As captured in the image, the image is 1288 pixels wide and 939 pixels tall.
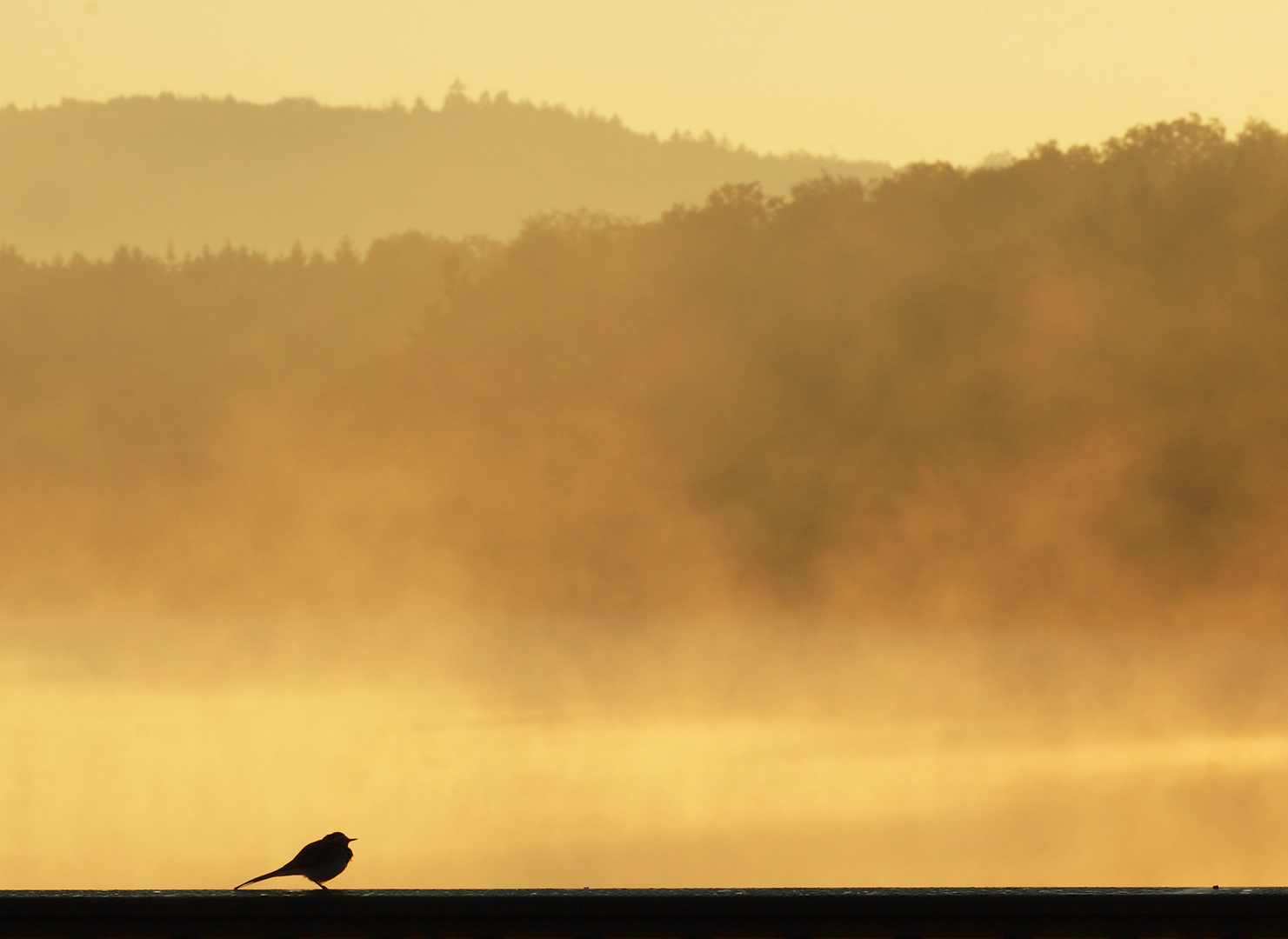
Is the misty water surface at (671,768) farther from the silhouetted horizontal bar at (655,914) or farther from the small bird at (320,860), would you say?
the silhouetted horizontal bar at (655,914)

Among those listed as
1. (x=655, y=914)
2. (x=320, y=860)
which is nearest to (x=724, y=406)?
(x=320, y=860)

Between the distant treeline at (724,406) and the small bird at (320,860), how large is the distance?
61.1 m

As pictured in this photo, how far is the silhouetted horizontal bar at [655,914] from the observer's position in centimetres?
356

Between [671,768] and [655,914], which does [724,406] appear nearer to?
[671,768]

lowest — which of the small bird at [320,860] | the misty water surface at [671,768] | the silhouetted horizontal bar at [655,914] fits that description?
the misty water surface at [671,768]

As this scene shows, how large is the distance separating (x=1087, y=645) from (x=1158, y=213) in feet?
58.8

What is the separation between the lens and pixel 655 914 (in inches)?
141

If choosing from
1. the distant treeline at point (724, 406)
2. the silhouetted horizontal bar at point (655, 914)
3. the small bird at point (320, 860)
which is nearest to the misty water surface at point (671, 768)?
the distant treeline at point (724, 406)

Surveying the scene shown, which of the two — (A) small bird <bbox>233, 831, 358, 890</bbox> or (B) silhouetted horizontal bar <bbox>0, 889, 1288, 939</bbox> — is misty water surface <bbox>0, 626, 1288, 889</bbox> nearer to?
(A) small bird <bbox>233, 831, 358, 890</bbox>

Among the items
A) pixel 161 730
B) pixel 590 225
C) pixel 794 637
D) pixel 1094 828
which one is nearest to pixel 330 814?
pixel 161 730

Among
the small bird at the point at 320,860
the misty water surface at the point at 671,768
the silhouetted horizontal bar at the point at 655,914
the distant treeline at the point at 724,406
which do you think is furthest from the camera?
the distant treeline at the point at 724,406

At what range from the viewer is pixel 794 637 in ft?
225

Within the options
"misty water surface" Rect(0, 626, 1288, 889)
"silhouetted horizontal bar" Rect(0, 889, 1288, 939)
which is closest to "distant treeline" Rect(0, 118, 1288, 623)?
"misty water surface" Rect(0, 626, 1288, 889)

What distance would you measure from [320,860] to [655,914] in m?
1.76
